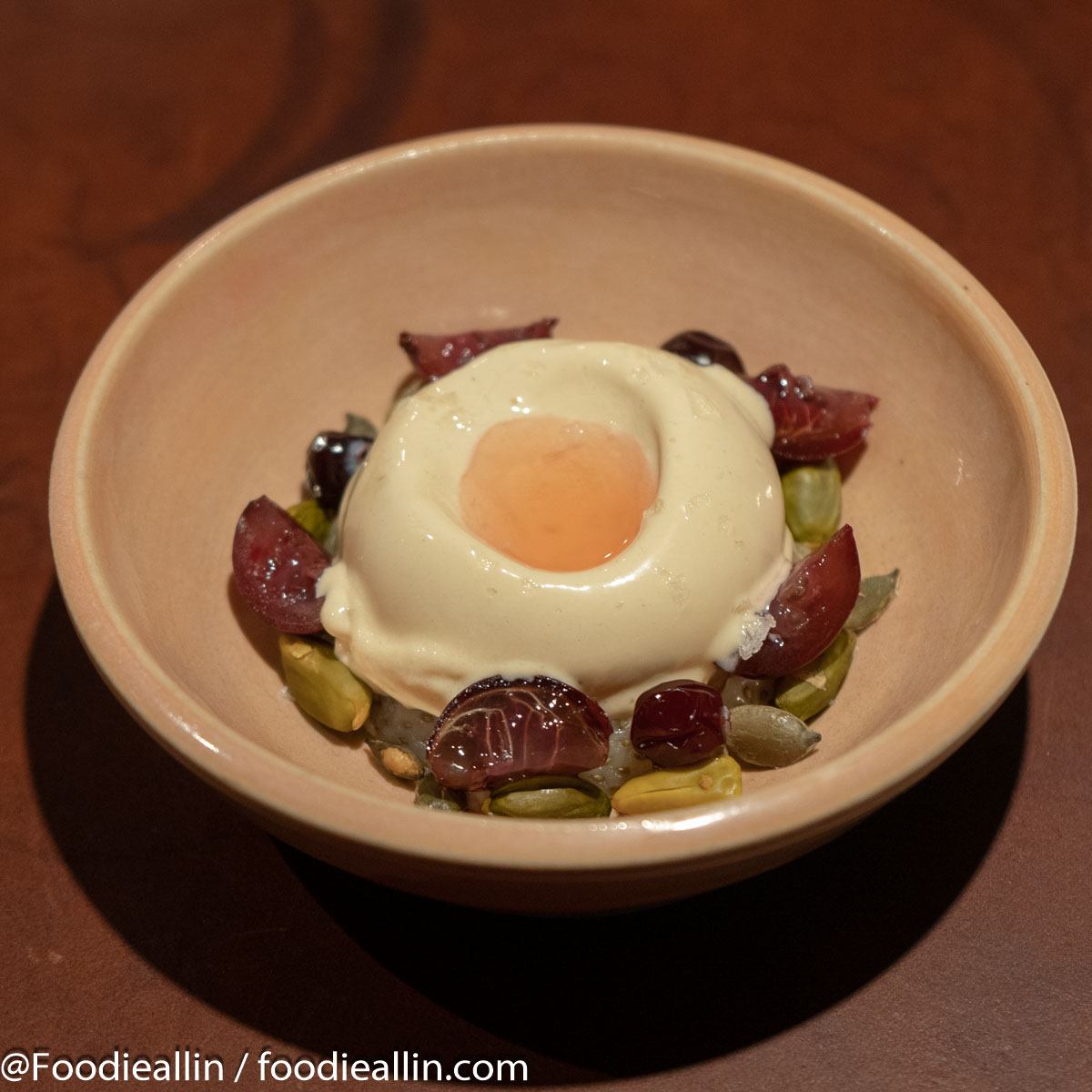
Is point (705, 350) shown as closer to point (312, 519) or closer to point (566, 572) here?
point (566, 572)

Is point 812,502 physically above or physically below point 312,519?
above

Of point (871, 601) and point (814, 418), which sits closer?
point (871, 601)

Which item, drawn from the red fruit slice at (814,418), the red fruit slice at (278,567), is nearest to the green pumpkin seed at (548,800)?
the red fruit slice at (278,567)

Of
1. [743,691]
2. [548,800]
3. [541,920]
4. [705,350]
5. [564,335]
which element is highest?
[705,350]

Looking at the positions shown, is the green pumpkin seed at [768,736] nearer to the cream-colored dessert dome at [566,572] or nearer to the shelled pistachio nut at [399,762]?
the cream-colored dessert dome at [566,572]

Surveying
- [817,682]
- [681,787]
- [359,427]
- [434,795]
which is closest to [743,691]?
[817,682]

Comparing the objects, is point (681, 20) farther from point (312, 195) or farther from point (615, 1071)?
point (615, 1071)

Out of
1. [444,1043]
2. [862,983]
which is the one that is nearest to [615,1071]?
[444,1043]

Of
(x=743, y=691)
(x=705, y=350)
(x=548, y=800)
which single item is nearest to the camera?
(x=548, y=800)
